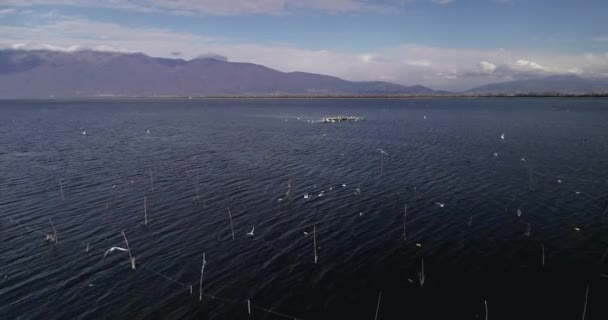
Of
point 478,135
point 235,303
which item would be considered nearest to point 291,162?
point 235,303

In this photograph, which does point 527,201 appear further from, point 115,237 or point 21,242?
point 21,242

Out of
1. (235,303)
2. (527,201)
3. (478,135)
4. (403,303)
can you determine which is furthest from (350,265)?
(478,135)

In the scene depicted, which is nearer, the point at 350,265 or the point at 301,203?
the point at 350,265

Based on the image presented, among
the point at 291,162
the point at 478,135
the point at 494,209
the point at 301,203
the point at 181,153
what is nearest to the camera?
the point at 494,209

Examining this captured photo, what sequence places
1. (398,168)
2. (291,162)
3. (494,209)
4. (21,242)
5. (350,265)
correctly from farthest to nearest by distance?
Result: 1. (291,162)
2. (398,168)
3. (494,209)
4. (21,242)
5. (350,265)

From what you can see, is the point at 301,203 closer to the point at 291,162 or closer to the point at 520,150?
the point at 291,162

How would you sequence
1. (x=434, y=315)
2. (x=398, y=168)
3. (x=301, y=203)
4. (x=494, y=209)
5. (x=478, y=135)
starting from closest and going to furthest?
1. (x=434, y=315)
2. (x=494, y=209)
3. (x=301, y=203)
4. (x=398, y=168)
5. (x=478, y=135)
